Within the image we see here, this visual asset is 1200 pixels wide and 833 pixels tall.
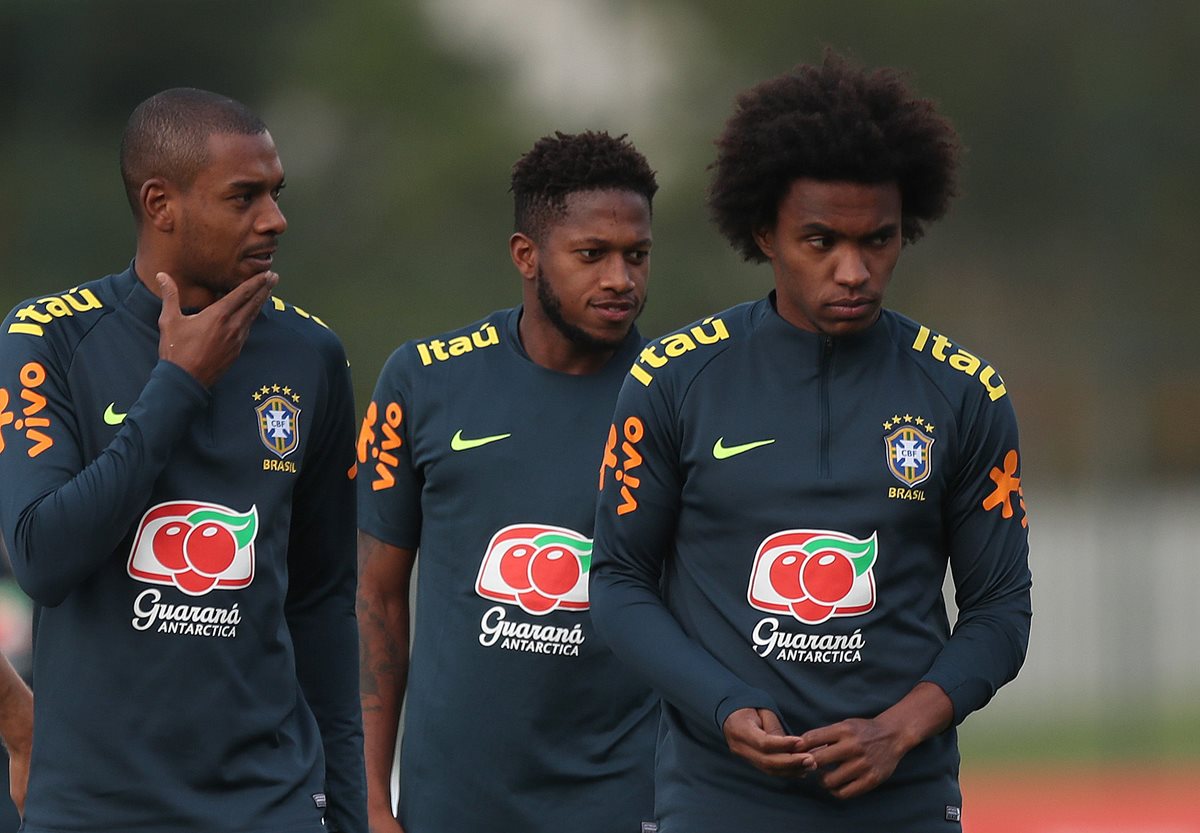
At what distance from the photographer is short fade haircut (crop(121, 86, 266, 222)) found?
3494 mm

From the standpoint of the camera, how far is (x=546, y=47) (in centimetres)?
1329

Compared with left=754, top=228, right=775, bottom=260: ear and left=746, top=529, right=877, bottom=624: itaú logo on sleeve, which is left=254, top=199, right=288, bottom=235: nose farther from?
left=746, top=529, right=877, bottom=624: itaú logo on sleeve

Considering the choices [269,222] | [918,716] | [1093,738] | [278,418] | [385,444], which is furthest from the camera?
[1093,738]

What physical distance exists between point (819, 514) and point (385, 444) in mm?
1402

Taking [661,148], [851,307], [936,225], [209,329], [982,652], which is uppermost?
[661,148]

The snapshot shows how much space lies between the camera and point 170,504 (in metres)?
3.38

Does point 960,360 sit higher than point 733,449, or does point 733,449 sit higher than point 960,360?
point 960,360

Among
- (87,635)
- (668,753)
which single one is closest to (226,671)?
(87,635)

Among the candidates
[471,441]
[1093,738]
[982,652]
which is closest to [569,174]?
[471,441]

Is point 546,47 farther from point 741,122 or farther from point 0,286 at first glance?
point 741,122

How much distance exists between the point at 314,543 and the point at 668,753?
84 cm

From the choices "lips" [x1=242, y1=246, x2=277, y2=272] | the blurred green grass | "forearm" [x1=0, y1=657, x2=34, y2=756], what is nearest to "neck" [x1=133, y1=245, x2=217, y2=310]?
"lips" [x1=242, y1=246, x2=277, y2=272]

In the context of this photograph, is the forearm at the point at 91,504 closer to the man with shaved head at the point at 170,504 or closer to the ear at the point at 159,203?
the man with shaved head at the point at 170,504

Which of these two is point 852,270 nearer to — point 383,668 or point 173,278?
point 173,278
